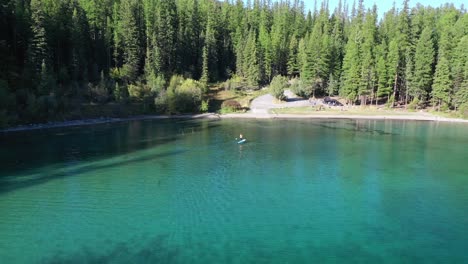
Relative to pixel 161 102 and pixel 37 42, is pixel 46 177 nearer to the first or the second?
pixel 161 102

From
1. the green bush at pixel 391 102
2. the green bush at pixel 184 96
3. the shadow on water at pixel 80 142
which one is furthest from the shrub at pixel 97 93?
the green bush at pixel 391 102

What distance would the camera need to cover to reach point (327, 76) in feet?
323

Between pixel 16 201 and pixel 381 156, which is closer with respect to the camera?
pixel 16 201

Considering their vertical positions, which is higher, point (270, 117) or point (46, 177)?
point (270, 117)

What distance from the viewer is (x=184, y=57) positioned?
332ft

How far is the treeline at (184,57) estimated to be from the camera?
71.7m

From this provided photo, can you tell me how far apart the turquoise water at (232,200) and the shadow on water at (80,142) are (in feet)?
1.12

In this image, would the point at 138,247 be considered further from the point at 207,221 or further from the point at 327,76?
the point at 327,76

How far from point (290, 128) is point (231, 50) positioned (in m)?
54.0

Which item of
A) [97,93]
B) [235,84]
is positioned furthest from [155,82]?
[235,84]

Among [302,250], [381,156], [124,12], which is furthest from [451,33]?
[302,250]

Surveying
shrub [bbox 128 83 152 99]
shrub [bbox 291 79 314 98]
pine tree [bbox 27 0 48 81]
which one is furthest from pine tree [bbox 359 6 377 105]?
pine tree [bbox 27 0 48 81]

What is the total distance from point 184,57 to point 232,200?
77517 mm

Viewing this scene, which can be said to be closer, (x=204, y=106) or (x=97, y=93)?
(x=97, y=93)
